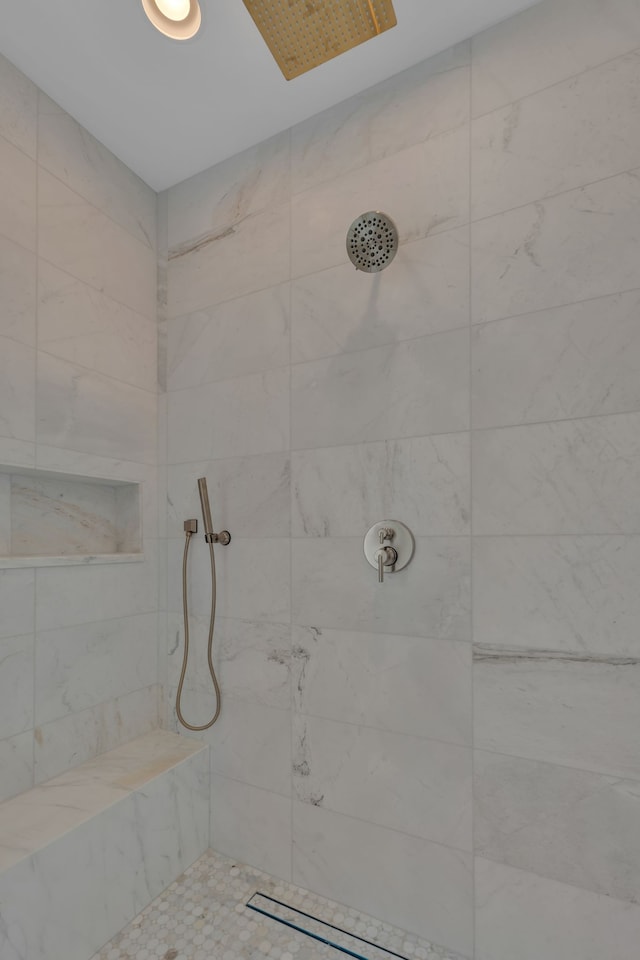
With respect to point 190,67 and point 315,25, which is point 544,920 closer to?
point 315,25

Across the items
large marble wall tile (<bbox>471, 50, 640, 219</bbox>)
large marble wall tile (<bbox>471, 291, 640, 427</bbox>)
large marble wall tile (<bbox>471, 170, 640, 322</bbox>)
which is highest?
large marble wall tile (<bbox>471, 50, 640, 219</bbox>)

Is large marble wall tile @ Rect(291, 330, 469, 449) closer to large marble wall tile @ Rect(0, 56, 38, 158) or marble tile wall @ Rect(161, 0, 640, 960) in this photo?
marble tile wall @ Rect(161, 0, 640, 960)

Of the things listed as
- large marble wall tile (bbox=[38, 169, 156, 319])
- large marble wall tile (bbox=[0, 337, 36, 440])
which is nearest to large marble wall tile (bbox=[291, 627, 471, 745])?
large marble wall tile (bbox=[0, 337, 36, 440])

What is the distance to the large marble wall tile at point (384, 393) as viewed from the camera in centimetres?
133

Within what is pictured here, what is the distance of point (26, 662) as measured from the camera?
1.41 meters

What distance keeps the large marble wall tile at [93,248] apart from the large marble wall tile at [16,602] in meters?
0.99

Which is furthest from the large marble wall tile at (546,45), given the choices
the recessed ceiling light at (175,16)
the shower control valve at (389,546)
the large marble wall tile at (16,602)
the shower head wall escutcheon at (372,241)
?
the large marble wall tile at (16,602)

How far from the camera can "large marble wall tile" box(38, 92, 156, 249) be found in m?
1.56

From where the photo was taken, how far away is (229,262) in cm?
175

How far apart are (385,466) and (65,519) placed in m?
1.10

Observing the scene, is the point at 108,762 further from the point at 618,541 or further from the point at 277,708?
the point at 618,541

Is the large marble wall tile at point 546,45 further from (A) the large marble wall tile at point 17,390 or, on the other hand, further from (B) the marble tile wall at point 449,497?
(A) the large marble wall tile at point 17,390

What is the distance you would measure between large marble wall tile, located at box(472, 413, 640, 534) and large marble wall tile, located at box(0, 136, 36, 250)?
4.83 ft

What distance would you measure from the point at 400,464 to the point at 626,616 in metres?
0.66
